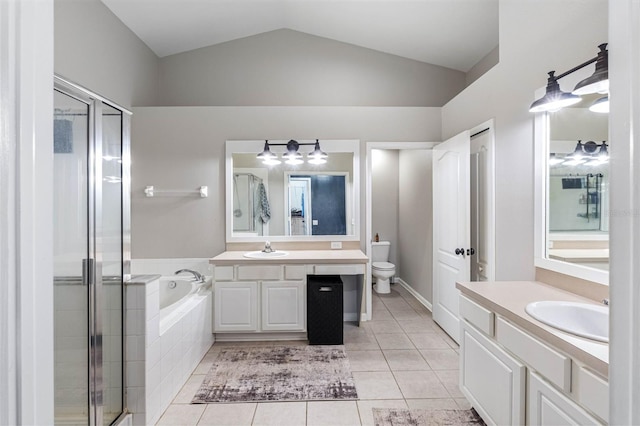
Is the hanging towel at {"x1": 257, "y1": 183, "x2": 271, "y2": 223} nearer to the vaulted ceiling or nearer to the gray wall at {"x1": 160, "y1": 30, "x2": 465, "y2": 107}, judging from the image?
the gray wall at {"x1": 160, "y1": 30, "x2": 465, "y2": 107}

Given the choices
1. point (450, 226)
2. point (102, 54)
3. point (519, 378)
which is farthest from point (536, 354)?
point (102, 54)

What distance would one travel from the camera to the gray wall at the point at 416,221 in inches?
168

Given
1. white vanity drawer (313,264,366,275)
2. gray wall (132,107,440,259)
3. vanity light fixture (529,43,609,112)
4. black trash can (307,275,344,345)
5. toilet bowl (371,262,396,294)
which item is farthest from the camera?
toilet bowl (371,262,396,294)

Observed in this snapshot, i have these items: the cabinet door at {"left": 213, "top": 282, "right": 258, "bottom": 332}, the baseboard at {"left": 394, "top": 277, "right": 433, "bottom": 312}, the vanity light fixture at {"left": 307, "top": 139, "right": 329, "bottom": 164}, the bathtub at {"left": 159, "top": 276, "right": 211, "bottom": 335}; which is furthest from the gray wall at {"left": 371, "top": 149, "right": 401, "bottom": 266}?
the bathtub at {"left": 159, "top": 276, "right": 211, "bottom": 335}

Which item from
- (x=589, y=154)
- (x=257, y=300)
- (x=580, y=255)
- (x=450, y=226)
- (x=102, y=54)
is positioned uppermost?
(x=102, y=54)

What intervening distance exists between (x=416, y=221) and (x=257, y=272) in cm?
252

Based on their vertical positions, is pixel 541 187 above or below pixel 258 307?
above

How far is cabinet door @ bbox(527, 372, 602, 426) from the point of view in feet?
4.02

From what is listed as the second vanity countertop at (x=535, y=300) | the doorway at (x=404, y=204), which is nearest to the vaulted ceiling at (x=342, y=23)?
the doorway at (x=404, y=204)

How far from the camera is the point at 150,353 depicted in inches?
79.0

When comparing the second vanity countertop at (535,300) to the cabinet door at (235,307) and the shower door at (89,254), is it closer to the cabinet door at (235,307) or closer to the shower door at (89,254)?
the cabinet door at (235,307)

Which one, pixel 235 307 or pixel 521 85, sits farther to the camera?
pixel 235 307

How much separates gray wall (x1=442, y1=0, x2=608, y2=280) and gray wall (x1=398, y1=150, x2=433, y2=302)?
4.97ft

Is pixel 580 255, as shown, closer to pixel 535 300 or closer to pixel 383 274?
pixel 535 300
